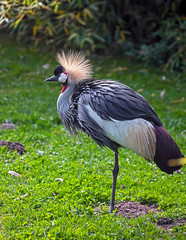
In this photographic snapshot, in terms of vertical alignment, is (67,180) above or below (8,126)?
below

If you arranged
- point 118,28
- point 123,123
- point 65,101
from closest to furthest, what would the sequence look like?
point 123,123 < point 65,101 < point 118,28

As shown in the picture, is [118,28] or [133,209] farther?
[118,28]

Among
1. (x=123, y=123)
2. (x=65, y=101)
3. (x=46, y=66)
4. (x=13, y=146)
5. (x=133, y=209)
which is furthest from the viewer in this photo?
(x=46, y=66)

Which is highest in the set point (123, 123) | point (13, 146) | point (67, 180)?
point (123, 123)

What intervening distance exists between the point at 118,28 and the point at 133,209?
6552 mm

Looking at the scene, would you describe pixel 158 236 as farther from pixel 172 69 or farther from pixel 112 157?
pixel 172 69

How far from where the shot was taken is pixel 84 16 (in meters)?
9.18

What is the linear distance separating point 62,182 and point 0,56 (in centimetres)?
578

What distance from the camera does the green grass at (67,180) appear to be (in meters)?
3.78

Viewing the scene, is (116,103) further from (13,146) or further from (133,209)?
(13,146)

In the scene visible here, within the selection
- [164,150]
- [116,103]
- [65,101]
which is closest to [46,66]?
[65,101]

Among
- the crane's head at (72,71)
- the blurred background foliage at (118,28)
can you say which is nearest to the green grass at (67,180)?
the crane's head at (72,71)

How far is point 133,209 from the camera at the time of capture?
13.9ft

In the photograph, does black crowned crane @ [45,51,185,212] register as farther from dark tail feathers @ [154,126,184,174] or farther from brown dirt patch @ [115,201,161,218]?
brown dirt patch @ [115,201,161,218]
